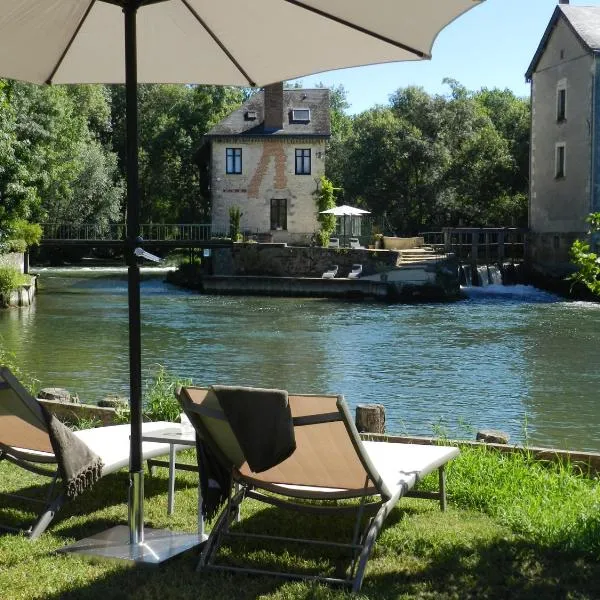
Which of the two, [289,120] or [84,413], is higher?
[289,120]

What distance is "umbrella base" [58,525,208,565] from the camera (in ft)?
11.9

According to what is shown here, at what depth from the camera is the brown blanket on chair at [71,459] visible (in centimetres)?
379

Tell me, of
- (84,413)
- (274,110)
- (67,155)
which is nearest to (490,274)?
(274,110)

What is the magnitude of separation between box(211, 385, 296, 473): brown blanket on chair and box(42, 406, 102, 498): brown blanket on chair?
77cm

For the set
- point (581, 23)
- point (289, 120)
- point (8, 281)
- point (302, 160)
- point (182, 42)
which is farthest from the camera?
point (289, 120)

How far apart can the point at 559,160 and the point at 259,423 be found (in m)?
32.7

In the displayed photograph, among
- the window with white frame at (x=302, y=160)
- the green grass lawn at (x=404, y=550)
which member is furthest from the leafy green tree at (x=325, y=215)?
the green grass lawn at (x=404, y=550)

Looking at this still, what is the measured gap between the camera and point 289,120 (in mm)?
40125

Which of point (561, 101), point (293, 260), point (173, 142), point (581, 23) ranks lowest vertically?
point (293, 260)

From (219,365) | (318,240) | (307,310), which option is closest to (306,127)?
(318,240)

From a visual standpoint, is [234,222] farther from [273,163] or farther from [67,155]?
[67,155]

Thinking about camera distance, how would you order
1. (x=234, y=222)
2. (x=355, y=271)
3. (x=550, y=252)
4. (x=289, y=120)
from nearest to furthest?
1. (x=355, y=271)
2. (x=550, y=252)
3. (x=234, y=222)
4. (x=289, y=120)

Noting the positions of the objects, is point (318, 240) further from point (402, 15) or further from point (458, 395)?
point (402, 15)

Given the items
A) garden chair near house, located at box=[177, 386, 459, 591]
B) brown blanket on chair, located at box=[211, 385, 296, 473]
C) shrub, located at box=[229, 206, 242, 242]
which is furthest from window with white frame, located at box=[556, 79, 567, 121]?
brown blanket on chair, located at box=[211, 385, 296, 473]
